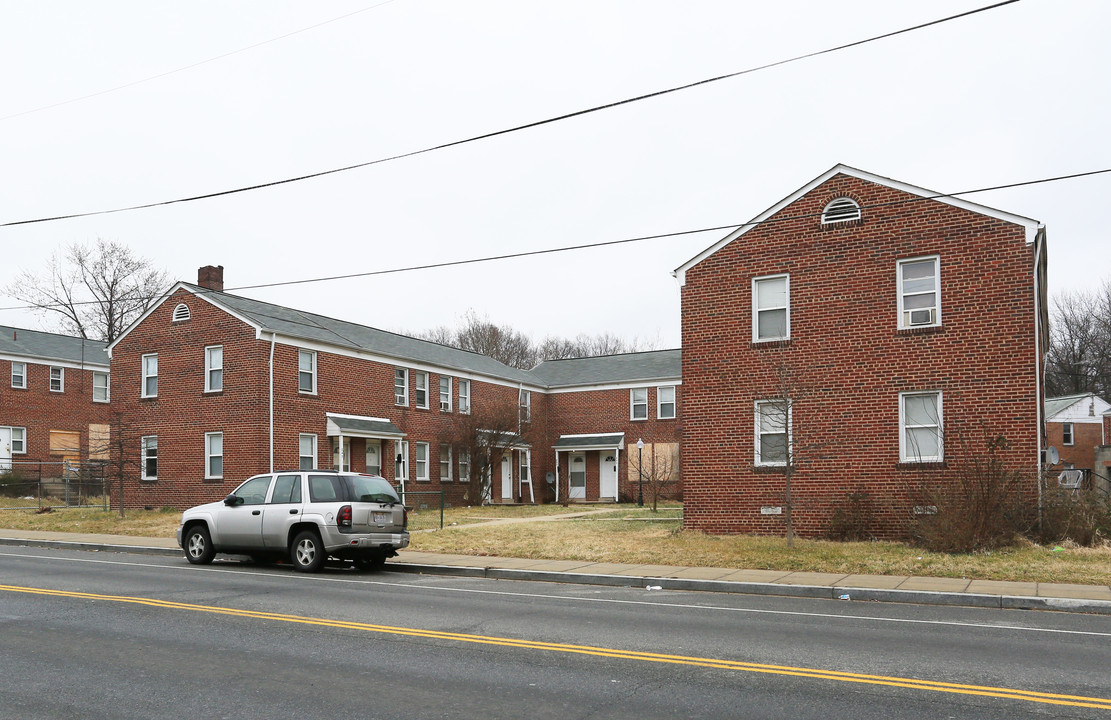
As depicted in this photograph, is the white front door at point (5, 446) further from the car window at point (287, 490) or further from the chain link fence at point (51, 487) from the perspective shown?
the car window at point (287, 490)

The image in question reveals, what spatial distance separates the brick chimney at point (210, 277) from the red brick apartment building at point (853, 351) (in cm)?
1998

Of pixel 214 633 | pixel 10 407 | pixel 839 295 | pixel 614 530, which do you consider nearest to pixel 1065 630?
pixel 214 633

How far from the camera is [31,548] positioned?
2116cm

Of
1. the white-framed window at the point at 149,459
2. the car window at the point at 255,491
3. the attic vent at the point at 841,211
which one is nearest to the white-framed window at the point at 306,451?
the white-framed window at the point at 149,459

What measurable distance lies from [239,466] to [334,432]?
3591mm

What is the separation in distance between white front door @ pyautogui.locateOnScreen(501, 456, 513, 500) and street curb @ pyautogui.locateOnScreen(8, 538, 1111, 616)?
25965 mm

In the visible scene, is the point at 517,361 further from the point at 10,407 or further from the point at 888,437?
the point at 888,437

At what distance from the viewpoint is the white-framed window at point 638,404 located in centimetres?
4434

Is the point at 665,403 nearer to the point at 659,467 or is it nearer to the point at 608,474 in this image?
the point at 659,467

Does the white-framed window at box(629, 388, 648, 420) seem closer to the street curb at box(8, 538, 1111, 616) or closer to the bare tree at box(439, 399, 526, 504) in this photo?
the bare tree at box(439, 399, 526, 504)

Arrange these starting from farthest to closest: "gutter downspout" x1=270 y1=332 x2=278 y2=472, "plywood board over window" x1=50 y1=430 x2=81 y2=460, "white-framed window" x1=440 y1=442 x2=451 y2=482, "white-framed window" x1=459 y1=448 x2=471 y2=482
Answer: "plywood board over window" x1=50 y1=430 x2=81 y2=460, "white-framed window" x1=459 y1=448 x2=471 y2=482, "white-framed window" x1=440 y1=442 x2=451 y2=482, "gutter downspout" x1=270 y1=332 x2=278 y2=472

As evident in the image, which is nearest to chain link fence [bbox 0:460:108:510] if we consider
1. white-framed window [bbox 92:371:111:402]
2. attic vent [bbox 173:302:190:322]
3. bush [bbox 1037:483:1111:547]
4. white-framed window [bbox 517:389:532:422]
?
white-framed window [bbox 92:371:111:402]

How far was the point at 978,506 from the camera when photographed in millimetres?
17203

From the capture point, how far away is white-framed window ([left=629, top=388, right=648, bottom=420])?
44344 mm
